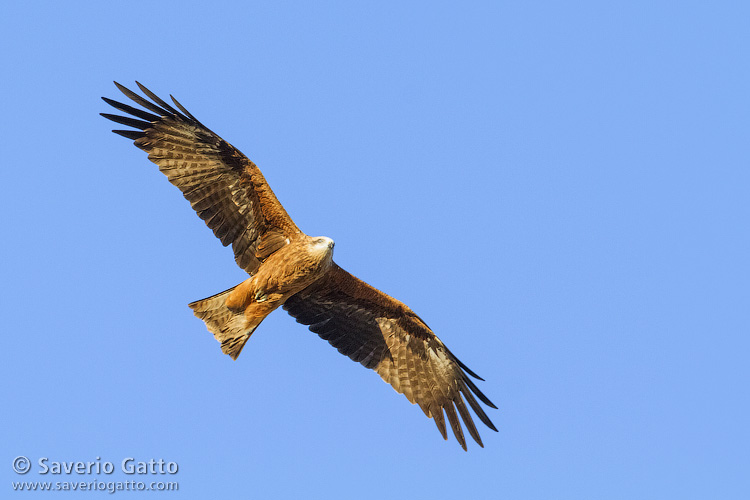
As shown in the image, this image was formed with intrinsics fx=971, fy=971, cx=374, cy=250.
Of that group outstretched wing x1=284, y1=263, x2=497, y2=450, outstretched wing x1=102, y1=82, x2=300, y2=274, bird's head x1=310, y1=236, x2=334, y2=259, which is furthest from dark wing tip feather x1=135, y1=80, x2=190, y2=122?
outstretched wing x1=284, y1=263, x2=497, y2=450

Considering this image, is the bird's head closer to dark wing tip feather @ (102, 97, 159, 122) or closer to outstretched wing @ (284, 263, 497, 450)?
outstretched wing @ (284, 263, 497, 450)

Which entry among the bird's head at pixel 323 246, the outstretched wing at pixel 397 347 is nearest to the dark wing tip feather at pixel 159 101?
the bird's head at pixel 323 246

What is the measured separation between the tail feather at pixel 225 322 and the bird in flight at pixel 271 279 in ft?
0.04

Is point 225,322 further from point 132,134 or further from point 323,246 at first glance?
point 132,134

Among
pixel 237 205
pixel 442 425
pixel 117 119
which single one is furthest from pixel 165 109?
pixel 442 425

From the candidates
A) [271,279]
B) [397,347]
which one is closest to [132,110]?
[271,279]

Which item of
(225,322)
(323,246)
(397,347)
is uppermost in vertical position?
(323,246)

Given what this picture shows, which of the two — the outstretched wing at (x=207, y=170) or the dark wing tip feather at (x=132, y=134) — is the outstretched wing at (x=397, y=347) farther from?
the dark wing tip feather at (x=132, y=134)

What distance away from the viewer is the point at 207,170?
1267cm

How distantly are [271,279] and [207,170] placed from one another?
165cm

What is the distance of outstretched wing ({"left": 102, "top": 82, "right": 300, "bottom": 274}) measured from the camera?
12.6m

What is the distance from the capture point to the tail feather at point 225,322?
13.1m

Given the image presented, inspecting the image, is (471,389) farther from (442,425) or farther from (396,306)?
(396,306)

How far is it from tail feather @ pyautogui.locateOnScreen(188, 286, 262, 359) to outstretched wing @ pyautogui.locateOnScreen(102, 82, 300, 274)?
2.91 ft
